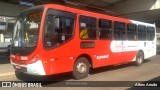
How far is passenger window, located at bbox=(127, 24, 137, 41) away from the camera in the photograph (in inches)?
593

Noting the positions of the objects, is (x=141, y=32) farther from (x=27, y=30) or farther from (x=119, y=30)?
(x=27, y=30)

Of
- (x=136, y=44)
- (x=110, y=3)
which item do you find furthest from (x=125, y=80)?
(x=110, y=3)

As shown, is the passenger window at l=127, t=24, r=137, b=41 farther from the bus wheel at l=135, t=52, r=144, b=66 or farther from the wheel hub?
the wheel hub

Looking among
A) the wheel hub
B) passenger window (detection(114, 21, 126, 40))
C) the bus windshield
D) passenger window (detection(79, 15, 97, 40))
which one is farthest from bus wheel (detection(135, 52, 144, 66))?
the bus windshield

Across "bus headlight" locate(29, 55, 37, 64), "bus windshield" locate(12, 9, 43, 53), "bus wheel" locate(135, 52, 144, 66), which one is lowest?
"bus wheel" locate(135, 52, 144, 66)

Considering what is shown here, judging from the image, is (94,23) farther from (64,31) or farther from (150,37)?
(150,37)

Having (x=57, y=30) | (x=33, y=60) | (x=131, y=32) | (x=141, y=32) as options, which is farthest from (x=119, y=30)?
(x=33, y=60)

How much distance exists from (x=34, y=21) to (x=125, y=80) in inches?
176

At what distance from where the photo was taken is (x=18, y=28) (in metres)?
10.4

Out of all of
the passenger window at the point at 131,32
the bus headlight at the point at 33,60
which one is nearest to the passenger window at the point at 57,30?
the bus headlight at the point at 33,60

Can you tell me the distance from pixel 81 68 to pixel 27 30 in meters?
2.88

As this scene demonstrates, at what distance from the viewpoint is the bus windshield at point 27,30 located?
9.51 m

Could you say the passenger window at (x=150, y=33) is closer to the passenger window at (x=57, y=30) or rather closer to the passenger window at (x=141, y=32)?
the passenger window at (x=141, y=32)

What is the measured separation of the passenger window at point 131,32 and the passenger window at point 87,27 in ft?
12.2
